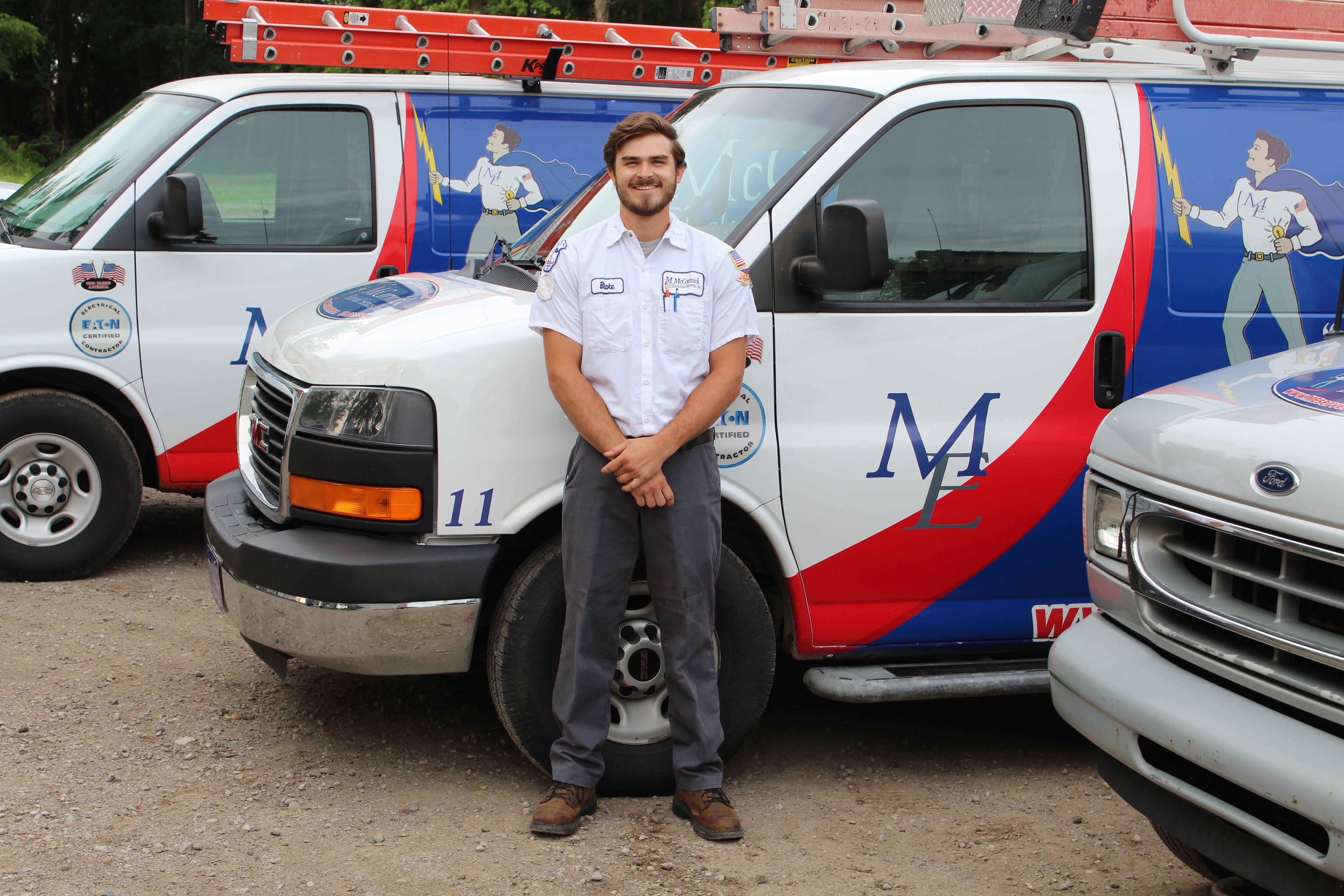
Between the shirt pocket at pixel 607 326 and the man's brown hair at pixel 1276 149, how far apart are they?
215 cm

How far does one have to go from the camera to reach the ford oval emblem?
99.3 inches

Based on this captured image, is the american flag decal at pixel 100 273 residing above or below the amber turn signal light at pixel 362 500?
above

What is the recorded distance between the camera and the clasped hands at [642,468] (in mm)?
3455

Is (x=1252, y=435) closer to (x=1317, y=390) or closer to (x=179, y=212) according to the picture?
(x=1317, y=390)

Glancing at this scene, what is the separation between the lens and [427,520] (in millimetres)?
3594

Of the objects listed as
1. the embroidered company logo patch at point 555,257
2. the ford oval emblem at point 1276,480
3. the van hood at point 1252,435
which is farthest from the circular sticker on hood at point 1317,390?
the embroidered company logo patch at point 555,257

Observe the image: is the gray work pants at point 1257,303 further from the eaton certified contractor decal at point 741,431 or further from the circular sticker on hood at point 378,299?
the circular sticker on hood at point 378,299

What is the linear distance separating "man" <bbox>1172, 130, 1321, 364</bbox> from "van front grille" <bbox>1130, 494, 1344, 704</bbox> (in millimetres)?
1412

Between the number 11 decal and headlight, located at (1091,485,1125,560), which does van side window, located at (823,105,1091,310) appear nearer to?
headlight, located at (1091,485,1125,560)

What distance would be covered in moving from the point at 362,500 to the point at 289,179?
296 centimetres

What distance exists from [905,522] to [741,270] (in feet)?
3.07

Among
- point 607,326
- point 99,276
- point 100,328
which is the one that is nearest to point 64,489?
point 100,328

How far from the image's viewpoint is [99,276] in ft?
18.6

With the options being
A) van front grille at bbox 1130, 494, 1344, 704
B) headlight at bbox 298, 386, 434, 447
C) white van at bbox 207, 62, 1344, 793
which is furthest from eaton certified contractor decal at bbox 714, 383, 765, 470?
van front grille at bbox 1130, 494, 1344, 704
